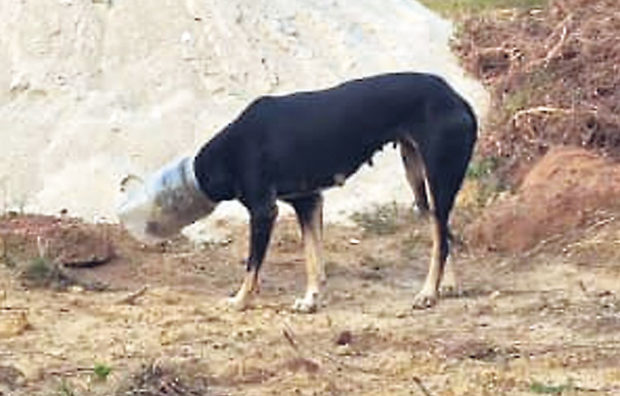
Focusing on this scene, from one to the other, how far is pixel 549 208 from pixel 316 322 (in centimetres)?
297

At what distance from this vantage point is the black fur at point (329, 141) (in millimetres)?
9242

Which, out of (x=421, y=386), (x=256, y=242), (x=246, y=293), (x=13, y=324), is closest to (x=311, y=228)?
(x=256, y=242)

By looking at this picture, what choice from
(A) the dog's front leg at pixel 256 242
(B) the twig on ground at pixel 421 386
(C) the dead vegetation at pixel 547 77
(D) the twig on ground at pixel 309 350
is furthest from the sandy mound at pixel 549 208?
(B) the twig on ground at pixel 421 386

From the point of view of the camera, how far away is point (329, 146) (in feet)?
30.7

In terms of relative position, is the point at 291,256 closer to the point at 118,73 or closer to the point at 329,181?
the point at 329,181

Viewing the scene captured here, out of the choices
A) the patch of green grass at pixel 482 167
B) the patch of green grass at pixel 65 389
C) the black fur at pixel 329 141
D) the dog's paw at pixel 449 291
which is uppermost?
the black fur at pixel 329 141

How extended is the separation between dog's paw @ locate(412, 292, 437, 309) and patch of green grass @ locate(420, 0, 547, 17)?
881cm

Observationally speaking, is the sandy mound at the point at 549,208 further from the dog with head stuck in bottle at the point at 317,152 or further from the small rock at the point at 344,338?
the small rock at the point at 344,338

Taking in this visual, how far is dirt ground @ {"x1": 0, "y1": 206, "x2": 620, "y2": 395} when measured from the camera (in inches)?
290

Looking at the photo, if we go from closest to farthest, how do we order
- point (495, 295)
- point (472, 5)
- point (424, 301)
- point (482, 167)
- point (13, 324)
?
1. point (13, 324)
2. point (424, 301)
3. point (495, 295)
4. point (482, 167)
5. point (472, 5)

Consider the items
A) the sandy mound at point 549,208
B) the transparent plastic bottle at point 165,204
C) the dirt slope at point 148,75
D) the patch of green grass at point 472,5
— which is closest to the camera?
the transparent plastic bottle at point 165,204

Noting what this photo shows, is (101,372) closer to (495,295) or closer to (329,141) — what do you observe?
(329,141)

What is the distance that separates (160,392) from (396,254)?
4.33m

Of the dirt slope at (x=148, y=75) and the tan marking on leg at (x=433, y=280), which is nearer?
the tan marking on leg at (x=433, y=280)
